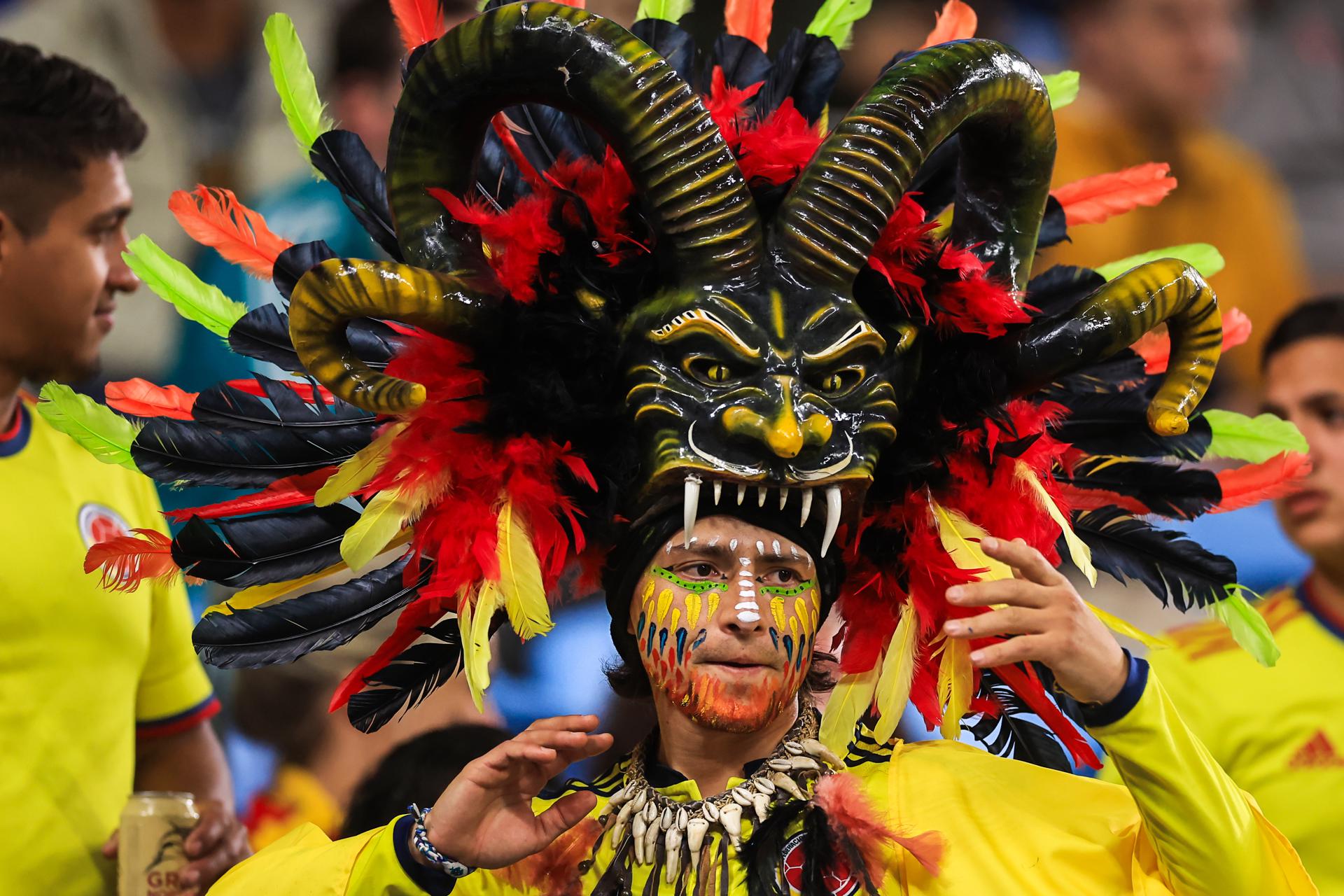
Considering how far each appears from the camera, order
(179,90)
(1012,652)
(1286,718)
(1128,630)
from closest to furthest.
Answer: (1012,652)
(1128,630)
(1286,718)
(179,90)

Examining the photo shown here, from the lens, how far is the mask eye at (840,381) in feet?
5.65

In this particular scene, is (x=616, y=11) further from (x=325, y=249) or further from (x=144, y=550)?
(x=144, y=550)

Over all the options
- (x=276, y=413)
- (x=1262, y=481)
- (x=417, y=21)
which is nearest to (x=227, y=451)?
(x=276, y=413)

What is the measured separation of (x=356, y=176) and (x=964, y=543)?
101cm

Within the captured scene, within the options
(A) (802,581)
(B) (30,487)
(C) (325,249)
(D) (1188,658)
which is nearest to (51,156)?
(B) (30,487)

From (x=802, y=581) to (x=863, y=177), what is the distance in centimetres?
51

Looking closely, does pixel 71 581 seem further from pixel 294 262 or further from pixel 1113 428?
pixel 1113 428

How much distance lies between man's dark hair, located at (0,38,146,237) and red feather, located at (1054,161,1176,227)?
186 cm

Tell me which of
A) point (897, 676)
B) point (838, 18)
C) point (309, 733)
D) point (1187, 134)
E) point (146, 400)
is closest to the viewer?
point (897, 676)

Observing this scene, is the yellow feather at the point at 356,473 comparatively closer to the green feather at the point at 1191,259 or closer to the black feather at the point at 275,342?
the black feather at the point at 275,342

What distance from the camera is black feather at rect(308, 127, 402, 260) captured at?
2.01 metres

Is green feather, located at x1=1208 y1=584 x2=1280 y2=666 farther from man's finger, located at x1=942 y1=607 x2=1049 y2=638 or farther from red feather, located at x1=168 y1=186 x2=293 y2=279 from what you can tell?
red feather, located at x1=168 y1=186 x2=293 y2=279

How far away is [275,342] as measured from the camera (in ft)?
6.38

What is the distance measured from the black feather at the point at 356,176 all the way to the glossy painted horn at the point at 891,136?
0.61 m
